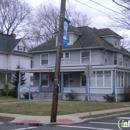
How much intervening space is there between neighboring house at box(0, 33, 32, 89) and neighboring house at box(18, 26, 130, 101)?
7.50 meters

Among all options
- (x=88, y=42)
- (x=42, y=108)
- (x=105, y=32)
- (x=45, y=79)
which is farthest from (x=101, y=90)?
(x=42, y=108)

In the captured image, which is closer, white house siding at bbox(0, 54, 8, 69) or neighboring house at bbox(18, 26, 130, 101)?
neighboring house at bbox(18, 26, 130, 101)

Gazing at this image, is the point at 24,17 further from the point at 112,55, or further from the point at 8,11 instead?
the point at 112,55

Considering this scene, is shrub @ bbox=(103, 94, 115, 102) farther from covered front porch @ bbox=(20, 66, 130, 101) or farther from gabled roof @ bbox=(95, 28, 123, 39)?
gabled roof @ bbox=(95, 28, 123, 39)

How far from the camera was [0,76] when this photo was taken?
46.6 metres

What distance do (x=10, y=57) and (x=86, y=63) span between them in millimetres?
15118

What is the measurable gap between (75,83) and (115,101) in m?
6.94

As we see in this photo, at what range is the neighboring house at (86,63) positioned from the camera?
109 ft

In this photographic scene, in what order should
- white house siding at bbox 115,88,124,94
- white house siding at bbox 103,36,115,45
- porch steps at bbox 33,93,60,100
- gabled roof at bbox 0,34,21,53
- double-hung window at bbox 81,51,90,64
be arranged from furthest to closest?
A: gabled roof at bbox 0,34,21,53
white house siding at bbox 103,36,115,45
double-hung window at bbox 81,51,90,64
porch steps at bbox 33,93,60,100
white house siding at bbox 115,88,124,94

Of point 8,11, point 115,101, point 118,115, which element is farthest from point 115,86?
point 8,11

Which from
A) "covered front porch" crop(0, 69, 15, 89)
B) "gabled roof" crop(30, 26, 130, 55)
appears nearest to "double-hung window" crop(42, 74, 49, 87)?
"gabled roof" crop(30, 26, 130, 55)

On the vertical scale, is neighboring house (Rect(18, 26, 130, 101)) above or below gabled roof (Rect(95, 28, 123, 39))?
below

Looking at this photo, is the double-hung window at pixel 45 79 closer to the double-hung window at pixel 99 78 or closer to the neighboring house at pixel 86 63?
the neighboring house at pixel 86 63

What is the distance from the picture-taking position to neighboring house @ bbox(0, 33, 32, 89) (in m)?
46.3
